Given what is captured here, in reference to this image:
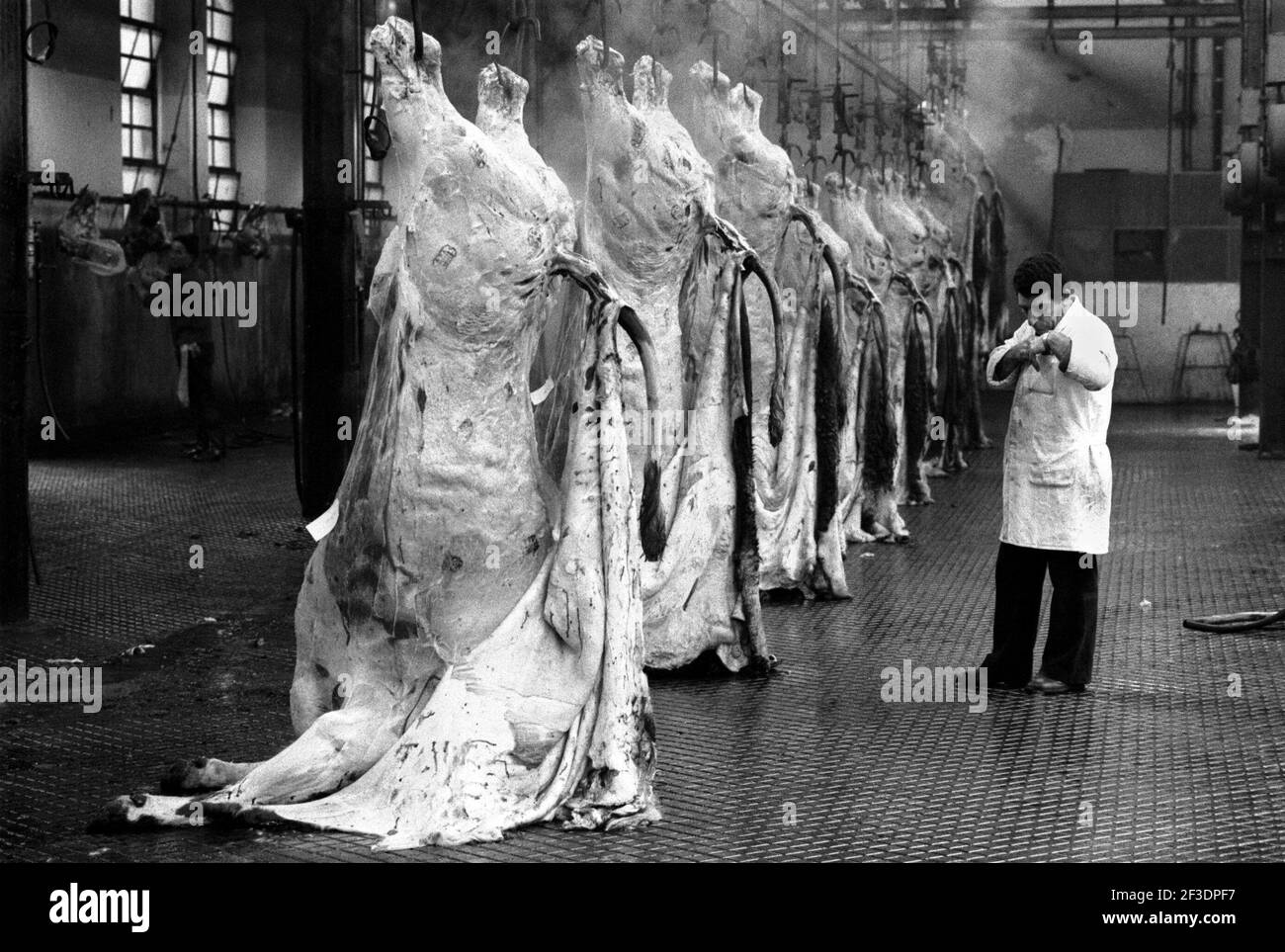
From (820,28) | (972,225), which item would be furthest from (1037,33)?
(820,28)

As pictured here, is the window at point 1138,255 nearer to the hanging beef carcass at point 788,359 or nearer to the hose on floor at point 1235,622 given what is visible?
the hanging beef carcass at point 788,359

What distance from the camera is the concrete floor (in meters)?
5.28

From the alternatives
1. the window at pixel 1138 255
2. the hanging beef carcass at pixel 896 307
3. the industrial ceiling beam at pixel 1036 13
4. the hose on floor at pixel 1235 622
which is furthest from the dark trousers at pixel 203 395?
the window at pixel 1138 255

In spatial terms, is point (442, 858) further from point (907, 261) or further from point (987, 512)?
point (907, 261)

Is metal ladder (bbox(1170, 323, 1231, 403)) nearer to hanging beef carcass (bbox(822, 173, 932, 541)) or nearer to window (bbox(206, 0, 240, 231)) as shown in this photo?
hanging beef carcass (bbox(822, 173, 932, 541))

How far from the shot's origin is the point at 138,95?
19031mm

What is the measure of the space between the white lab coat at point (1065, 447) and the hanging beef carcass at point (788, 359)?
210 centimetres

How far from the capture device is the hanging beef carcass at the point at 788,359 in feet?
31.6

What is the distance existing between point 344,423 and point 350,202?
55.3 inches

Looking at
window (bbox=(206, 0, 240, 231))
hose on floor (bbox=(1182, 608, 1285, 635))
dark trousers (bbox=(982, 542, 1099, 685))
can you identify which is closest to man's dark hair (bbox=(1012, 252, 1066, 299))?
dark trousers (bbox=(982, 542, 1099, 685))

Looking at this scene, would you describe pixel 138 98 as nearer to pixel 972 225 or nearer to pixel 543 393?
pixel 972 225

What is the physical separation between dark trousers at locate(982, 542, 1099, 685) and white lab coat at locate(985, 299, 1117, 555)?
0.32 feet

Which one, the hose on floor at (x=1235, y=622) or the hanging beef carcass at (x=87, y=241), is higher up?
the hanging beef carcass at (x=87, y=241)

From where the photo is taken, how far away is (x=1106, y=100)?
26844mm
